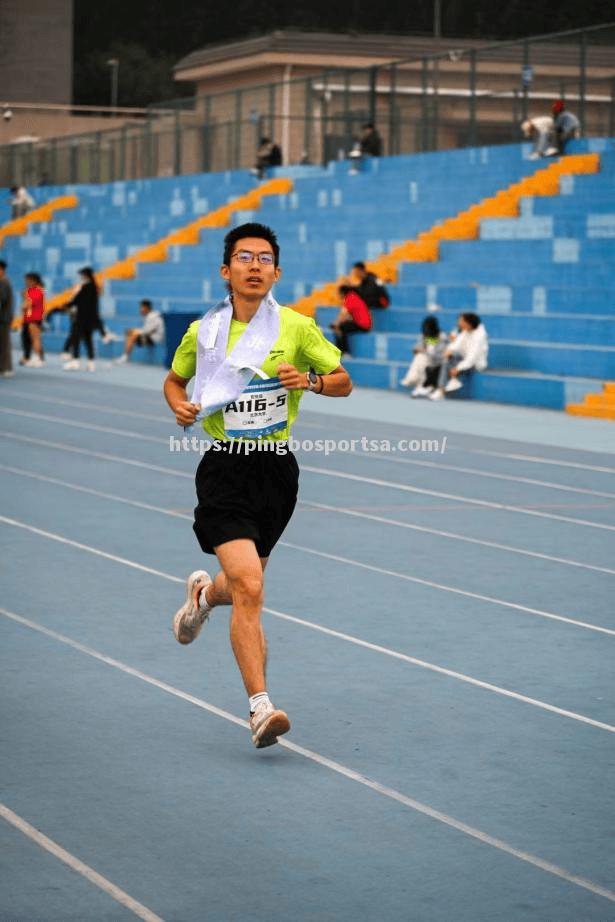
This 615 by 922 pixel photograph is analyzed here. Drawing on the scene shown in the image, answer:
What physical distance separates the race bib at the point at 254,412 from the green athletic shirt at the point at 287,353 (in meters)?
0.03

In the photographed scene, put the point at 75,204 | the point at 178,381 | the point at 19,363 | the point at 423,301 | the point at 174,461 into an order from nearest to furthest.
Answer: the point at 178,381, the point at 174,461, the point at 423,301, the point at 19,363, the point at 75,204

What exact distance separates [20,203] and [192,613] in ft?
146

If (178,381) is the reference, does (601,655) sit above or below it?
below

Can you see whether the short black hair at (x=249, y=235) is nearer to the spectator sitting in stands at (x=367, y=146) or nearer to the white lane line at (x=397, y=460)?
the white lane line at (x=397, y=460)

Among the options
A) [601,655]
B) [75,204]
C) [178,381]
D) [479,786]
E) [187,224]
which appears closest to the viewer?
[479,786]

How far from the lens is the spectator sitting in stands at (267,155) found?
125ft

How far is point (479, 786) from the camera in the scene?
5523 millimetres

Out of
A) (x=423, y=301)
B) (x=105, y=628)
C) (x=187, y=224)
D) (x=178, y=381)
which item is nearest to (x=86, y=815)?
(x=178, y=381)

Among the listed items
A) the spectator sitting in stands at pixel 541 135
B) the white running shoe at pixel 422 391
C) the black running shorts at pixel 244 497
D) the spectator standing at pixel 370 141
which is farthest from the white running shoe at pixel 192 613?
the spectator standing at pixel 370 141

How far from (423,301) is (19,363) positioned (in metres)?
8.45

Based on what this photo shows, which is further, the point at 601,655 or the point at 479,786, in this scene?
the point at 601,655

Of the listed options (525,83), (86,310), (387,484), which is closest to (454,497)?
(387,484)

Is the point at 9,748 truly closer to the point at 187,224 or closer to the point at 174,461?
the point at 174,461

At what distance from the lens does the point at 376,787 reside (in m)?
5.50
